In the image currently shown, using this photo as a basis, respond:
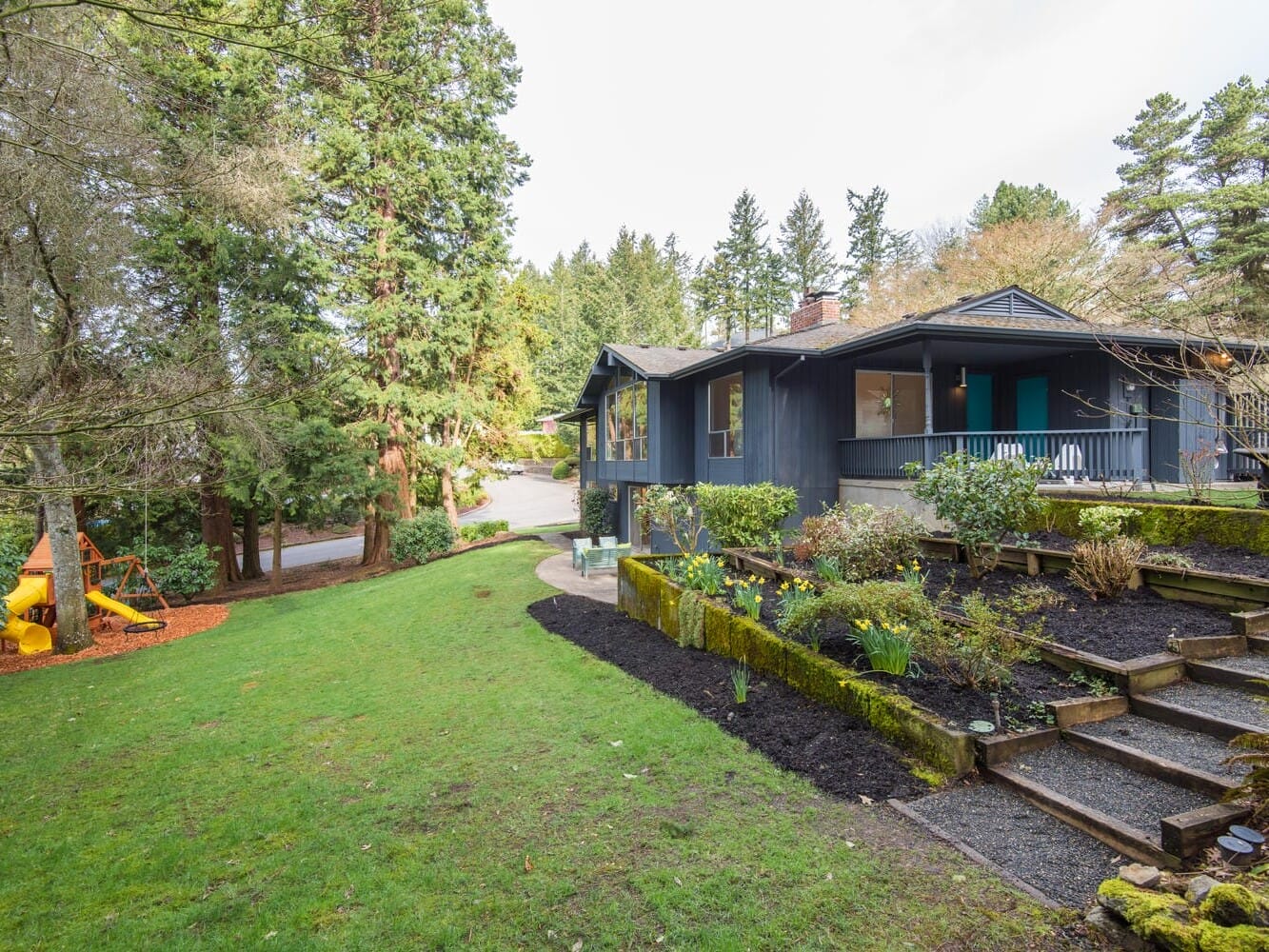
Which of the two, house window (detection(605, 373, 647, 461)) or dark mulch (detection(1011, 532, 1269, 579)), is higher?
house window (detection(605, 373, 647, 461))

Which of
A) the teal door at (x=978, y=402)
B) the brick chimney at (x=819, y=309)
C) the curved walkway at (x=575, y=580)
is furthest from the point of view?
the brick chimney at (x=819, y=309)

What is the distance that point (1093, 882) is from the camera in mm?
2717

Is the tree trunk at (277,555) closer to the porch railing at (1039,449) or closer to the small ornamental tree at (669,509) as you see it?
the small ornamental tree at (669,509)

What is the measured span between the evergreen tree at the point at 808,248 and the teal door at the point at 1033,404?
3039cm

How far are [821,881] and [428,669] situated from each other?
5950 millimetres

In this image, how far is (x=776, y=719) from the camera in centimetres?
482

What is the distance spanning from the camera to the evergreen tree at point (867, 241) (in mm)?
37938

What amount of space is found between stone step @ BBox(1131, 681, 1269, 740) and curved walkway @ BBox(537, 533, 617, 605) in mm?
7038

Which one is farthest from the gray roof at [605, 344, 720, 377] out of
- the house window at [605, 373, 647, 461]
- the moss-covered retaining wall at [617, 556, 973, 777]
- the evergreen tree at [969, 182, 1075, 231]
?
the evergreen tree at [969, 182, 1075, 231]

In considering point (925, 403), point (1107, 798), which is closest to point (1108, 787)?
point (1107, 798)

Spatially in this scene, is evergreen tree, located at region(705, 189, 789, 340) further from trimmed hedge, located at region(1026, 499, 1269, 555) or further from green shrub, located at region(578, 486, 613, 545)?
trimmed hedge, located at region(1026, 499, 1269, 555)

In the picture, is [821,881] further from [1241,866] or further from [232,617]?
[232,617]

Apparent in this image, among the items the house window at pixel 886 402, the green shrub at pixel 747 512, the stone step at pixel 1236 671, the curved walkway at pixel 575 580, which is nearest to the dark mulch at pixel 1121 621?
the stone step at pixel 1236 671

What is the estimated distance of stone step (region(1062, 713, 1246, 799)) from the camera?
124 inches
